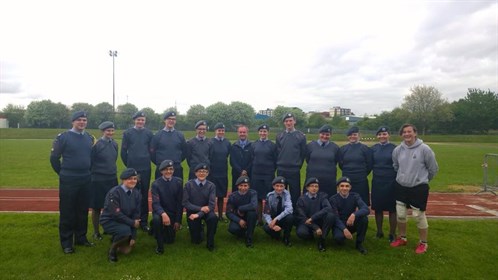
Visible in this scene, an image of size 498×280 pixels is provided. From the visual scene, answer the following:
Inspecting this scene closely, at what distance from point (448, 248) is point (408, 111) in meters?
70.5

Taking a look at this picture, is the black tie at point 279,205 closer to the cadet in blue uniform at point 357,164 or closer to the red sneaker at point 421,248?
the cadet in blue uniform at point 357,164

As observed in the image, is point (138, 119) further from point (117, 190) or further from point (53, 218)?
point (53, 218)

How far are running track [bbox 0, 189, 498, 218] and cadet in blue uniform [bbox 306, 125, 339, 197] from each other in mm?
3443

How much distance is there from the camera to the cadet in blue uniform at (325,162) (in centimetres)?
628

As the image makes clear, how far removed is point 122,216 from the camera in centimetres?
518

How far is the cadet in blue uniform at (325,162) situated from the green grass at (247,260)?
3.49 feet

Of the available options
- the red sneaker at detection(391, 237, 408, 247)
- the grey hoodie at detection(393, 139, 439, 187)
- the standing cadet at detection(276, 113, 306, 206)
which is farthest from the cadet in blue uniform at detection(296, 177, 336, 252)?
the grey hoodie at detection(393, 139, 439, 187)

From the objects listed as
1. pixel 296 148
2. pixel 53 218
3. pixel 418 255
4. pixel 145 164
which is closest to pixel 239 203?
pixel 296 148

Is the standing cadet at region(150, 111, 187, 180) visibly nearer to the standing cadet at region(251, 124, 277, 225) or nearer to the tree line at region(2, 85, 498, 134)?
the standing cadet at region(251, 124, 277, 225)

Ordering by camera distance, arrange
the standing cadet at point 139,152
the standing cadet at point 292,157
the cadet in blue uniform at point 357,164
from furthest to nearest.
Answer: the standing cadet at point 292,157
the standing cadet at point 139,152
the cadet in blue uniform at point 357,164

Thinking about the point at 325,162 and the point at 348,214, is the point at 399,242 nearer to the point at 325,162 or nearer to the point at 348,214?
the point at 348,214

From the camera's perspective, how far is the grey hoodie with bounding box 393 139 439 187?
5465 millimetres

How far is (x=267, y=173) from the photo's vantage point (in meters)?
6.76

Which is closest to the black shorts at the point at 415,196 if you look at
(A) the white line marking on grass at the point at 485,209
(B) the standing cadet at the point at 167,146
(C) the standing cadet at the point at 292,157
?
(C) the standing cadet at the point at 292,157
